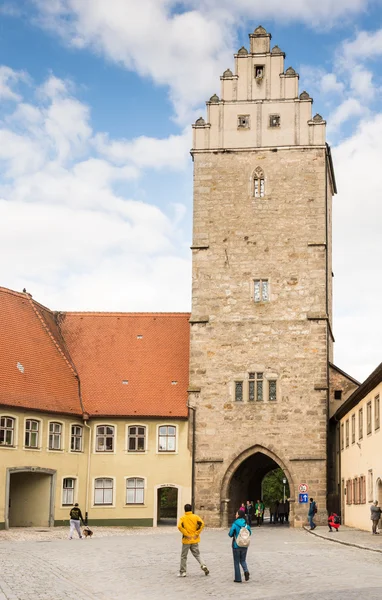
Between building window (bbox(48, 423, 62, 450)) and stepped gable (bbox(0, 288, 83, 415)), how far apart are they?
68cm

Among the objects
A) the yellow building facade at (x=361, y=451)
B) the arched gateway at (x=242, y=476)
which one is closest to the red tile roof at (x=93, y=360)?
the arched gateway at (x=242, y=476)

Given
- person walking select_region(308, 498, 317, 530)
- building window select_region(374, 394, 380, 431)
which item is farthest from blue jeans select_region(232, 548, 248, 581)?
person walking select_region(308, 498, 317, 530)

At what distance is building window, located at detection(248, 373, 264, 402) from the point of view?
4159cm

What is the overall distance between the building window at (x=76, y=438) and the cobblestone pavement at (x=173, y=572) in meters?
13.4

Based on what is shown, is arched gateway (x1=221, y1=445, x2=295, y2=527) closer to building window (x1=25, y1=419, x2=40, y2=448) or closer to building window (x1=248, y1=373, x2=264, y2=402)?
building window (x1=248, y1=373, x2=264, y2=402)

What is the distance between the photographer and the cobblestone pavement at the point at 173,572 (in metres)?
14.2

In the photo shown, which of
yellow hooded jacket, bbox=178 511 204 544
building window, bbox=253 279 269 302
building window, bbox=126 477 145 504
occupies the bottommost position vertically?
yellow hooded jacket, bbox=178 511 204 544

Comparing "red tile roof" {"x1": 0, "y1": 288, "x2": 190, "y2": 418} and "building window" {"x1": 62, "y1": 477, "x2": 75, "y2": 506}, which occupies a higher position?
"red tile roof" {"x1": 0, "y1": 288, "x2": 190, "y2": 418}

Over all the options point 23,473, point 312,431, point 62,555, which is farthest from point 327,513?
point 62,555

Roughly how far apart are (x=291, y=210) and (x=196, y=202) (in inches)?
173

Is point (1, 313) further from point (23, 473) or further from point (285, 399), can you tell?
point (285, 399)

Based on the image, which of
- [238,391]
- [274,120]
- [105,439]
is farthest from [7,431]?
[274,120]

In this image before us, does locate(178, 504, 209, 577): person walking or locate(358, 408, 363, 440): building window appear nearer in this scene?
locate(178, 504, 209, 577): person walking

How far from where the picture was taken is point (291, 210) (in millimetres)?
43156
